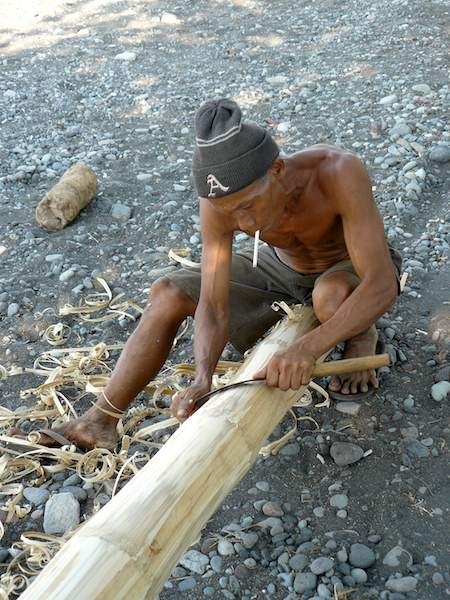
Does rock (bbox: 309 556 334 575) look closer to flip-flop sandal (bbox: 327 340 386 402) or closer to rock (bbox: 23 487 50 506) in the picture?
flip-flop sandal (bbox: 327 340 386 402)

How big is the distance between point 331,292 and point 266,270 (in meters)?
0.49

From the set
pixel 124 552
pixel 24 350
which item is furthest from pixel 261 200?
pixel 24 350

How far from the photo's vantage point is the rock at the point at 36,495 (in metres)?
2.66

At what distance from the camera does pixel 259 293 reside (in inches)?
118

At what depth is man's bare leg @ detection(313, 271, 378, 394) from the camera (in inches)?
102

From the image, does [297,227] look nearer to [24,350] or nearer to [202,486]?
[202,486]

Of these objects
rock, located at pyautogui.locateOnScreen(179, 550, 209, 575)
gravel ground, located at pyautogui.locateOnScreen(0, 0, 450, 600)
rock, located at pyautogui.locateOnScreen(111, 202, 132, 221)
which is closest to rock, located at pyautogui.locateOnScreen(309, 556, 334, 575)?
gravel ground, located at pyautogui.locateOnScreen(0, 0, 450, 600)

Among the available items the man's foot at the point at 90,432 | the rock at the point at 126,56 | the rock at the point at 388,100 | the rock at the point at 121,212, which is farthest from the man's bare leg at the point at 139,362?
the rock at the point at 126,56

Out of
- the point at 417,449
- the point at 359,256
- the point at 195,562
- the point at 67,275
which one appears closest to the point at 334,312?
the point at 359,256

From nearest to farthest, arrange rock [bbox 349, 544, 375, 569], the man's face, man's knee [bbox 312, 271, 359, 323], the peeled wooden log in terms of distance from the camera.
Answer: rock [bbox 349, 544, 375, 569], the man's face, man's knee [bbox 312, 271, 359, 323], the peeled wooden log

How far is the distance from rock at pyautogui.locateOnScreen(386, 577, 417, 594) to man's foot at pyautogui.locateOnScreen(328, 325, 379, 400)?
33.0 inches

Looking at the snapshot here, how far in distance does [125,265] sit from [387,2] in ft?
16.7

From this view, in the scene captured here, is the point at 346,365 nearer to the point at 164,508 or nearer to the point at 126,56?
the point at 164,508

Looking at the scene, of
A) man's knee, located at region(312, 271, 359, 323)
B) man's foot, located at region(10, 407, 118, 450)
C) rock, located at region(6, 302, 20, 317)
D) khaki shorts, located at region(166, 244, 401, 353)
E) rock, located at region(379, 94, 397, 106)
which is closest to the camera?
man's knee, located at region(312, 271, 359, 323)
